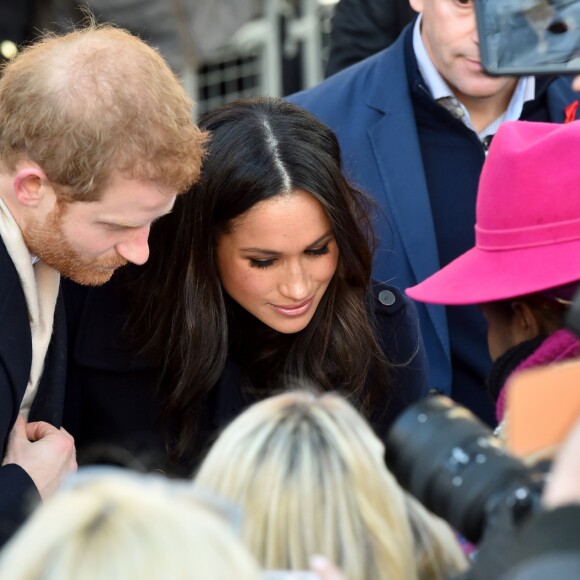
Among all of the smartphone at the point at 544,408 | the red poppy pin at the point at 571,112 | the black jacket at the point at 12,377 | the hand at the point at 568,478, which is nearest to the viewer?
the hand at the point at 568,478

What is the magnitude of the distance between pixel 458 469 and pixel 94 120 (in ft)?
3.73

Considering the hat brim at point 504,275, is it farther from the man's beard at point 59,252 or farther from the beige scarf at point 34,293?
the beige scarf at point 34,293

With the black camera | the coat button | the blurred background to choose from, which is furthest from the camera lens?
the blurred background

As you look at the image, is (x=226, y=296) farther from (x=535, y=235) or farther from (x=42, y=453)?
(x=535, y=235)

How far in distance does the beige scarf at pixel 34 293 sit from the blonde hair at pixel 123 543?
1.08 m

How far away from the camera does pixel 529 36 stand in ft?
6.06

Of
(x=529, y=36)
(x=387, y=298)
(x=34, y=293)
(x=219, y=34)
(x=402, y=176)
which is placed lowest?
(x=219, y=34)

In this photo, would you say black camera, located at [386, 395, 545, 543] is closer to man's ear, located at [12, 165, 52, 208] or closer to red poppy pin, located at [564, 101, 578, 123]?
man's ear, located at [12, 165, 52, 208]

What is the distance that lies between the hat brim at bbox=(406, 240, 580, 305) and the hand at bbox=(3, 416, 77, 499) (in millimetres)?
757

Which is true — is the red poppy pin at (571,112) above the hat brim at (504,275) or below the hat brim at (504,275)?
below

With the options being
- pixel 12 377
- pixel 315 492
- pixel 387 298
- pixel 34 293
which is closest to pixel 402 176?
pixel 387 298

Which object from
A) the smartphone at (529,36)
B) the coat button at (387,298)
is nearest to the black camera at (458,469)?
the smartphone at (529,36)

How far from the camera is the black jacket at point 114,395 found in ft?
9.26

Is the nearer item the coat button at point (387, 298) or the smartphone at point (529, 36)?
the smartphone at point (529, 36)
